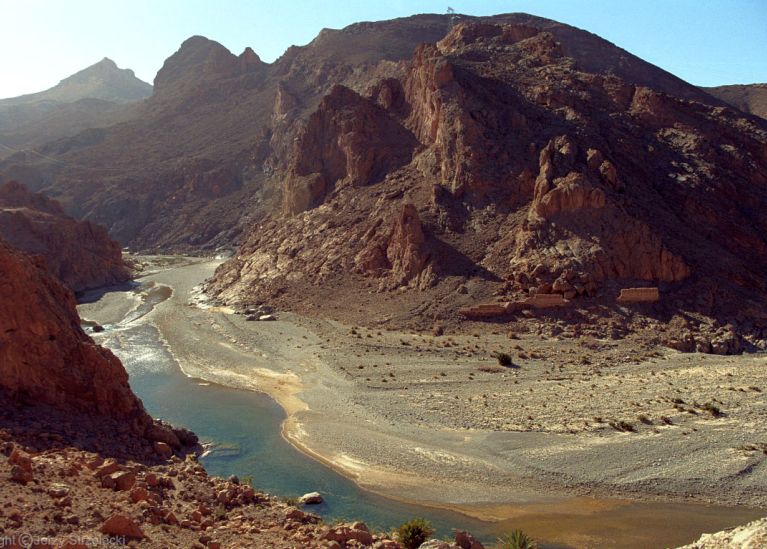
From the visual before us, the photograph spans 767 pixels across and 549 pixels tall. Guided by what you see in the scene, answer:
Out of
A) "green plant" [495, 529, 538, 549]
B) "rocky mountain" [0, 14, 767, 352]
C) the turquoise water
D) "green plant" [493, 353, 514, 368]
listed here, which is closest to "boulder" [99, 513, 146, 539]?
the turquoise water

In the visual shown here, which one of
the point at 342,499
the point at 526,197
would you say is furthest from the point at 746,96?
the point at 342,499

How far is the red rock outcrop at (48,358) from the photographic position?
20.4 meters

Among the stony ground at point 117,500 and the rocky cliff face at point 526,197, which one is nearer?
the stony ground at point 117,500

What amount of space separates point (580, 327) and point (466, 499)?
56.7ft

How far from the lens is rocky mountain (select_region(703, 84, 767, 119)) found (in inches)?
3706

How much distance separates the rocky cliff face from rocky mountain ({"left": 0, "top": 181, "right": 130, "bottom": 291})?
14865 mm

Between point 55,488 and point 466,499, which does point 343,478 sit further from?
point 55,488

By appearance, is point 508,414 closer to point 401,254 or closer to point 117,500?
point 117,500

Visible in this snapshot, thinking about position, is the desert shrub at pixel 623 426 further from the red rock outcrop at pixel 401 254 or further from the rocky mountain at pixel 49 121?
the rocky mountain at pixel 49 121

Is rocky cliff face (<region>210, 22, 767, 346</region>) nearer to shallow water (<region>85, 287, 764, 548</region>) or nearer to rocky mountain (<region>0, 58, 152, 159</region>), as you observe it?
shallow water (<region>85, 287, 764, 548</region>)

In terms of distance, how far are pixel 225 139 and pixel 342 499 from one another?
3777 inches

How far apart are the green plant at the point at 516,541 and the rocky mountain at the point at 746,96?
90.0 meters

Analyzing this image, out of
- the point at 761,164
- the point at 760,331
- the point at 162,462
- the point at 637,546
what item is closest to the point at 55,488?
the point at 162,462

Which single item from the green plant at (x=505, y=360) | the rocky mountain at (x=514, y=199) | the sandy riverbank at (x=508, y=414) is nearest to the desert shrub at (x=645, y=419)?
the sandy riverbank at (x=508, y=414)
